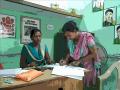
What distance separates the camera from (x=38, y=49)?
2.89 m

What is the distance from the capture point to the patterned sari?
280 cm

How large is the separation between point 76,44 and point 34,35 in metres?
0.56

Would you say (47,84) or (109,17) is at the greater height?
(109,17)

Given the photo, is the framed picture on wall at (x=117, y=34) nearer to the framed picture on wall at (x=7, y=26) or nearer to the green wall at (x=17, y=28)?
the green wall at (x=17, y=28)

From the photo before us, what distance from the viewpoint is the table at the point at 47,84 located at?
1.51m

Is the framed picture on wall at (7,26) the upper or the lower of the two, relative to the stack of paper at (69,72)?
upper

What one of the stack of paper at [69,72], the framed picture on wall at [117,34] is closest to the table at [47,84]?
the stack of paper at [69,72]

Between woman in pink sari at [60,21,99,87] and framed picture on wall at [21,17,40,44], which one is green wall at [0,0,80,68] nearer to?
framed picture on wall at [21,17,40,44]

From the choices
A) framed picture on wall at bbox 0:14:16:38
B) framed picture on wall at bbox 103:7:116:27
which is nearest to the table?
framed picture on wall at bbox 0:14:16:38

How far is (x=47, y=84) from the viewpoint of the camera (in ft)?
5.81

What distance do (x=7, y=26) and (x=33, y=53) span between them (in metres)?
0.47

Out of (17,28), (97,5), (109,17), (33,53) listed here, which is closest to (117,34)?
(109,17)

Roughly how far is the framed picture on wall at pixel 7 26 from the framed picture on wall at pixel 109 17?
1.35 metres

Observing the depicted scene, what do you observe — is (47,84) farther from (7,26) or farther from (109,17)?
(109,17)
